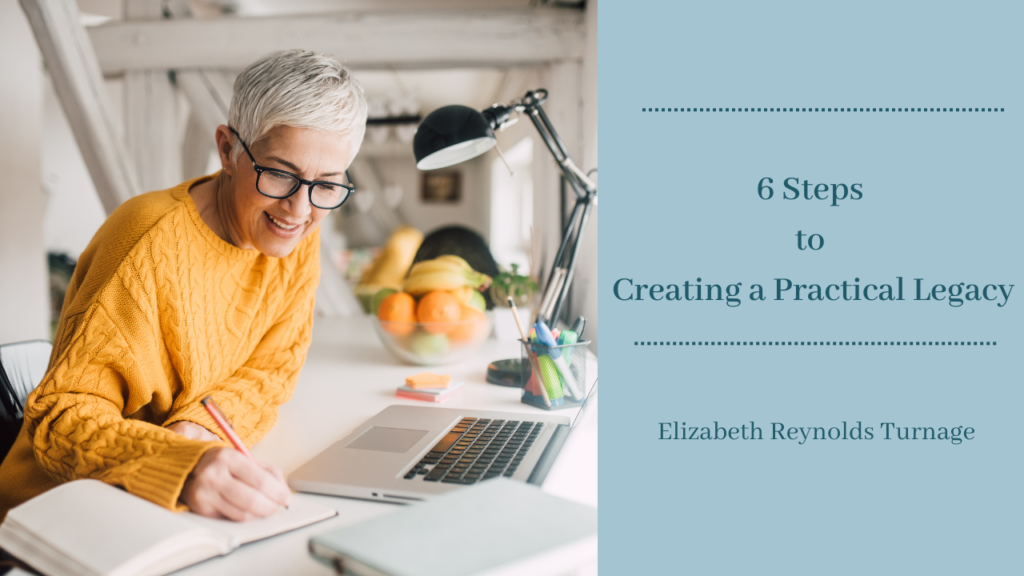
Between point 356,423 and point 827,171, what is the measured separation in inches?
30.7

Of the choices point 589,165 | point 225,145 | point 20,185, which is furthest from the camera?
point 20,185

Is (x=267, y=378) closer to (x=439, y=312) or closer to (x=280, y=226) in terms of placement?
(x=280, y=226)

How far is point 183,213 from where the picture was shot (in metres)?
0.97

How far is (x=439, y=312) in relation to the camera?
1.43 metres

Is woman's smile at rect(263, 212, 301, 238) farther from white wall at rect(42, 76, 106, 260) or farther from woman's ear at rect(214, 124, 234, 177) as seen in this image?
white wall at rect(42, 76, 106, 260)

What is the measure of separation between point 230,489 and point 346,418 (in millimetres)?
434

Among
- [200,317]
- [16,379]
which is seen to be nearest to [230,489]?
[200,317]

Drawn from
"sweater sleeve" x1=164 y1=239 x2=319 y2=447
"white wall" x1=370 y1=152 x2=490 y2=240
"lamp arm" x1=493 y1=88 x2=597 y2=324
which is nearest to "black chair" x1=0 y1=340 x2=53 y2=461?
"sweater sleeve" x1=164 y1=239 x2=319 y2=447

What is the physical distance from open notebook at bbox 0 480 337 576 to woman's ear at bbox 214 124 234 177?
0.53 metres

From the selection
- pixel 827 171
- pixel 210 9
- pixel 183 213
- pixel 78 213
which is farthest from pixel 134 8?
pixel 78 213

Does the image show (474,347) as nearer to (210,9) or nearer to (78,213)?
(210,9)

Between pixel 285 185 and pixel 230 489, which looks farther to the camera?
pixel 285 185

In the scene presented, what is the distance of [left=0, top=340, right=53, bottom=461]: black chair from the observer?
3.45 ft

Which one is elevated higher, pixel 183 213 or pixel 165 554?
pixel 183 213
